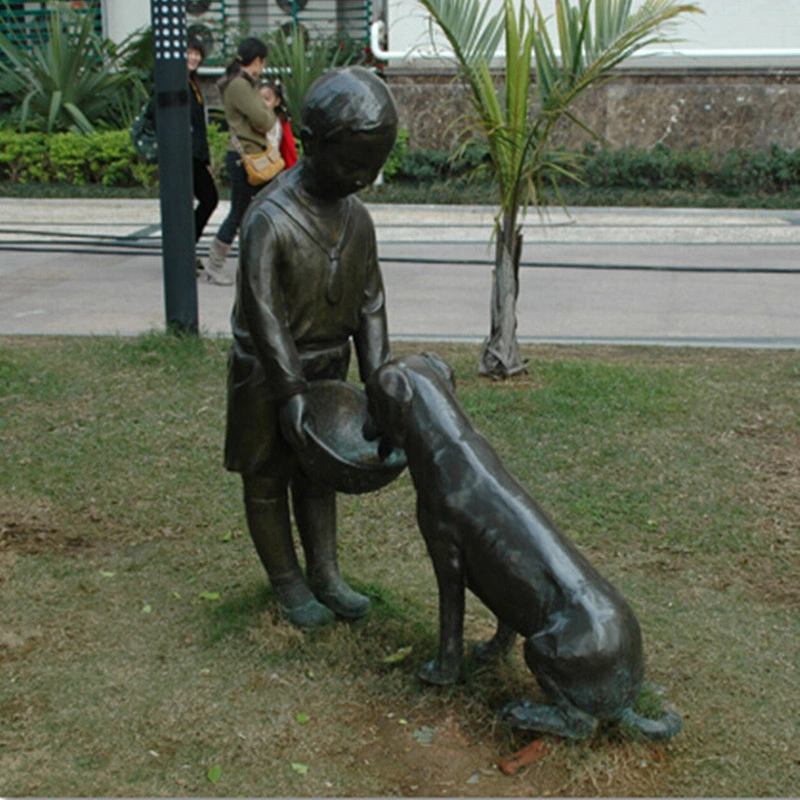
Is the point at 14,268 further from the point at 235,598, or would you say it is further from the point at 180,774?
the point at 180,774

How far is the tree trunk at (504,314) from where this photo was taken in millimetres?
7109

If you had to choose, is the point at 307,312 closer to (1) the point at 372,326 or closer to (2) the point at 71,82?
(1) the point at 372,326

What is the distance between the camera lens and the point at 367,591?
4492 millimetres

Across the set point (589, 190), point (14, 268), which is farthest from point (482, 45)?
point (589, 190)

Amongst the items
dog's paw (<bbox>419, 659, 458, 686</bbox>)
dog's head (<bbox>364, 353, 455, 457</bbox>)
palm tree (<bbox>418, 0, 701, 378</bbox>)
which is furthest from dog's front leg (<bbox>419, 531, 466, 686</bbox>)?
palm tree (<bbox>418, 0, 701, 378</bbox>)

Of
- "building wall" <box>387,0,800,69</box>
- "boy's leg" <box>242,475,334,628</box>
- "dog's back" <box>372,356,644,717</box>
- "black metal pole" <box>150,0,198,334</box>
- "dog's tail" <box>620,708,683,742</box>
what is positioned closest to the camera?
"dog's back" <box>372,356,644,717</box>

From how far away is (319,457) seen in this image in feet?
11.4

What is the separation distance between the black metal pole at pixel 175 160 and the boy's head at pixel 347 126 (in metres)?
4.24

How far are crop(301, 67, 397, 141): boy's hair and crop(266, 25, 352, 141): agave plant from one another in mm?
11217

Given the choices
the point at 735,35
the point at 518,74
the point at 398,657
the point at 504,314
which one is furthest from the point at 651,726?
the point at 735,35

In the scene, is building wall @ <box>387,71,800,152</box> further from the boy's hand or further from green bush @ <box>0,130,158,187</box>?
the boy's hand

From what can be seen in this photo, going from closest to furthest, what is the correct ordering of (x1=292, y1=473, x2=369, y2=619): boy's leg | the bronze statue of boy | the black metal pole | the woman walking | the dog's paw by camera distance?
the bronze statue of boy < the dog's paw < (x1=292, y1=473, x2=369, y2=619): boy's leg < the black metal pole < the woman walking

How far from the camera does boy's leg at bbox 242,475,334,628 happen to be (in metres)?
4.01

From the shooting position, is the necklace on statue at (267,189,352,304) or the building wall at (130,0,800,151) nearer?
the necklace on statue at (267,189,352,304)
